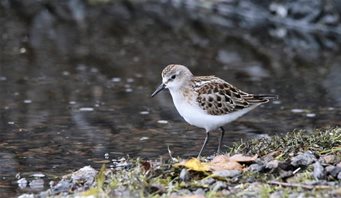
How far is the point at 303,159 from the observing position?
7.00m

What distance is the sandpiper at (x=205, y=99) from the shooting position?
858cm

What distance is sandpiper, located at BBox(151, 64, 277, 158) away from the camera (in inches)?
338

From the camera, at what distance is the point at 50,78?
13336mm

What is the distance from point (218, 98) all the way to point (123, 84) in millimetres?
4699

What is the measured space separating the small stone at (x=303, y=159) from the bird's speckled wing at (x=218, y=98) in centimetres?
161

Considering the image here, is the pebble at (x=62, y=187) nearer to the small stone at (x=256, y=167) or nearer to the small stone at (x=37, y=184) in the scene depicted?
the small stone at (x=37, y=184)

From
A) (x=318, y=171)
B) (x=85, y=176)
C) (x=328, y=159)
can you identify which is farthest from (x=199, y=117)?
(x=318, y=171)

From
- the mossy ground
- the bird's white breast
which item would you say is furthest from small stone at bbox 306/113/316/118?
the mossy ground

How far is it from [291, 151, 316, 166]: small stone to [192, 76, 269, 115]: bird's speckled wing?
1608mm

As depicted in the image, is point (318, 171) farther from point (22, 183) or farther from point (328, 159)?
point (22, 183)

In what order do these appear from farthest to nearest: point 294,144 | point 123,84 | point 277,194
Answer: point 123,84
point 294,144
point 277,194

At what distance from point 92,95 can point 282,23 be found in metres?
6.64

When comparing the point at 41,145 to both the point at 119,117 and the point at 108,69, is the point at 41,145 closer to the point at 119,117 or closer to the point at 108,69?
the point at 119,117

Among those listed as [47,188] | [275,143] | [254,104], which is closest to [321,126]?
[254,104]
